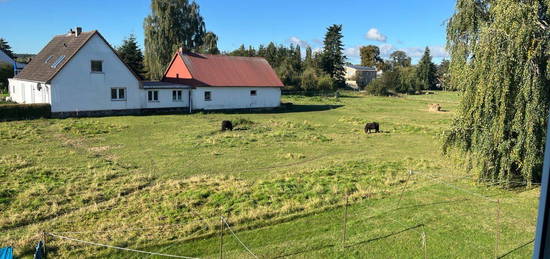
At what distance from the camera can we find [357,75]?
9050 centimetres

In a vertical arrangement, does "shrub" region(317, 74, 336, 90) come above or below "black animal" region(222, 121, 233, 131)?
above

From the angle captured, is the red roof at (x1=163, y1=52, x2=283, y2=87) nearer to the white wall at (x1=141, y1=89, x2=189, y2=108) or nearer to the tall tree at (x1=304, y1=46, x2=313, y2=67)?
the white wall at (x1=141, y1=89, x2=189, y2=108)

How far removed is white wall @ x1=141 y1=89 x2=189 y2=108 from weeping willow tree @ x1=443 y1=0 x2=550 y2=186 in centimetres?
2597

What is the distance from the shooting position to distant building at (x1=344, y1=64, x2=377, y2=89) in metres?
89.5

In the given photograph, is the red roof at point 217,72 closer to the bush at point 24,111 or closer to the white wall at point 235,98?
the white wall at point 235,98

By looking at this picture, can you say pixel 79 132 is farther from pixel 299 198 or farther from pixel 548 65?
pixel 548 65

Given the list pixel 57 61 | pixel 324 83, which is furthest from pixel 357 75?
pixel 57 61

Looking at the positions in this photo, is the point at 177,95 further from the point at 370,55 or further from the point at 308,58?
the point at 370,55

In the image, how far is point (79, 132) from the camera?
2262cm

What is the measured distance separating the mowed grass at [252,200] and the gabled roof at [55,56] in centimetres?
1035

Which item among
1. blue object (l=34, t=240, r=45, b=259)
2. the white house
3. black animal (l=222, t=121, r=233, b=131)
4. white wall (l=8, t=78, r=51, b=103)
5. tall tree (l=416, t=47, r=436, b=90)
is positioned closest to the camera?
blue object (l=34, t=240, r=45, b=259)

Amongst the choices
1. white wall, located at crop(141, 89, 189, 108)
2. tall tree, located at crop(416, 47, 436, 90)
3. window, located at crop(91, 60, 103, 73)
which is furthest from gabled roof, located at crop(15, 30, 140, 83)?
tall tree, located at crop(416, 47, 436, 90)

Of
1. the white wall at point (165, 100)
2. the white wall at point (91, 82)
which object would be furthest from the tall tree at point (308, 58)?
the white wall at point (91, 82)

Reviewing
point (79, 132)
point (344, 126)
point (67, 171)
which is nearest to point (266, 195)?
point (67, 171)
